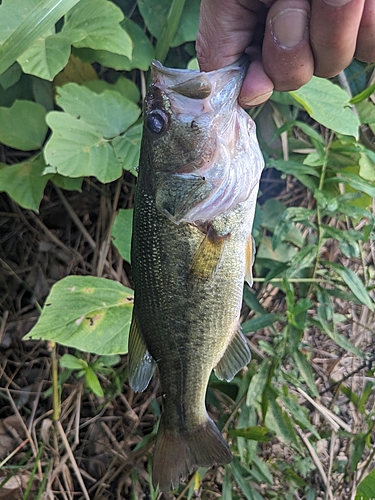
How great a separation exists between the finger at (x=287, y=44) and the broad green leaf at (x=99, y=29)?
76cm

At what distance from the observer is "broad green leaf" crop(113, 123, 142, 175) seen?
182 cm

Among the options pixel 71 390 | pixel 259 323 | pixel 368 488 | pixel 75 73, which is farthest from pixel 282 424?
pixel 75 73

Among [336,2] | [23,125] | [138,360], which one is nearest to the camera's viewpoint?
[336,2]

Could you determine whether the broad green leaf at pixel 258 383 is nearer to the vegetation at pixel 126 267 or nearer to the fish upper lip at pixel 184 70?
the vegetation at pixel 126 267

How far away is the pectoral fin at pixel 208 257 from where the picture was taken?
3.89ft

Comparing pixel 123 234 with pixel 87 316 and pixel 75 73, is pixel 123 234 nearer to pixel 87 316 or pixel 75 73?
pixel 87 316

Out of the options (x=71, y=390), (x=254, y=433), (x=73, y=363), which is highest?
(x=73, y=363)

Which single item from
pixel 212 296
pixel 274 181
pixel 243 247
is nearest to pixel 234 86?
pixel 243 247

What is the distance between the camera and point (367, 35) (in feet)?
3.73

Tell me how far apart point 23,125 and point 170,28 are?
2.47ft

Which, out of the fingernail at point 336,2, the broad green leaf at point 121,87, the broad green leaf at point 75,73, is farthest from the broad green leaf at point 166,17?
the fingernail at point 336,2

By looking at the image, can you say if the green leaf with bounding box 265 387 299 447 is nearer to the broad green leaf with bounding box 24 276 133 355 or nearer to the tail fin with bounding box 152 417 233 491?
the tail fin with bounding box 152 417 233 491

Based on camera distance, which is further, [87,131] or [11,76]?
[11,76]

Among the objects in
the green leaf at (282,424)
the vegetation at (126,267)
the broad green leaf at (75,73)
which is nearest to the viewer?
the vegetation at (126,267)
